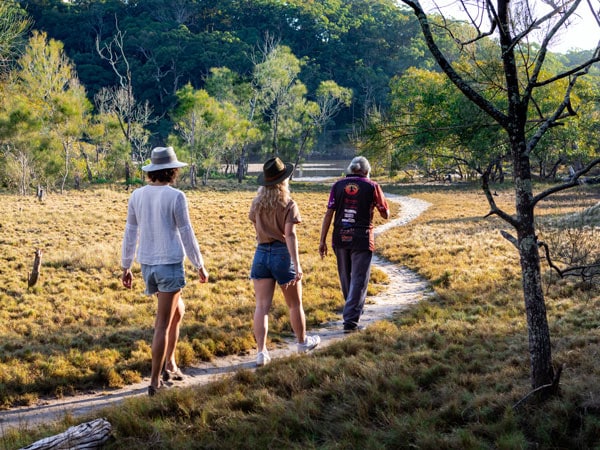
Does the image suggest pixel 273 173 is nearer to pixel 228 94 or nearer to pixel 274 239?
pixel 274 239

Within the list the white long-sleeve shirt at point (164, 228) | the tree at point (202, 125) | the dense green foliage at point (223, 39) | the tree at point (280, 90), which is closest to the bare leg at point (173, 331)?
the white long-sleeve shirt at point (164, 228)

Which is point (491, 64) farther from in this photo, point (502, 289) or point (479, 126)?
point (502, 289)

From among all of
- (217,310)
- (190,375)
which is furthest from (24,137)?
(190,375)

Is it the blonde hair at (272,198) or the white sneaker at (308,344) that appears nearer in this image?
the blonde hair at (272,198)

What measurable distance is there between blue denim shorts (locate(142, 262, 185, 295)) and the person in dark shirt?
6.97ft

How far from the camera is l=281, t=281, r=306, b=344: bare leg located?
523 centimetres

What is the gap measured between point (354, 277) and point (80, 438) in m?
3.46

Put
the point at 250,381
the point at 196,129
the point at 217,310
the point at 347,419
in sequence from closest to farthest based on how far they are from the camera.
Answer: the point at 347,419, the point at 250,381, the point at 217,310, the point at 196,129

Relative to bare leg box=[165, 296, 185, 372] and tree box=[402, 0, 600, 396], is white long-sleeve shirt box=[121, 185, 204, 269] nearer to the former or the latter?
bare leg box=[165, 296, 185, 372]

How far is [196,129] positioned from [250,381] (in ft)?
118

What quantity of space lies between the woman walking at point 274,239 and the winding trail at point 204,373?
0.57 meters

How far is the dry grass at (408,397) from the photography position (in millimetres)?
3424

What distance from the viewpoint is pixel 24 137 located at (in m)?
29.2

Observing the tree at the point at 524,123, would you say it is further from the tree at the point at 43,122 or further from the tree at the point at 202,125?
the tree at the point at 202,125
